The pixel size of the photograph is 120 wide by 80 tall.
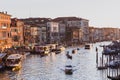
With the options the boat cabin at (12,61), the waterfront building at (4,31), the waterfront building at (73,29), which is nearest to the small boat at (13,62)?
the boat cabin at (12,61)

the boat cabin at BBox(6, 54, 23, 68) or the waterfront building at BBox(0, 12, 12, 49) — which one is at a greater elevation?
the waterfront building at BBox(0, 12, 12, 49)

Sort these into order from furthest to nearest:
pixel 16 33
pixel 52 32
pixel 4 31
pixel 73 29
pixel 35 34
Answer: pixel 73 29 → pixel 52 32 → pixel 35 34 → pixel 16 33 → pixel 4 31

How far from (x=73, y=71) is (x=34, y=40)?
4751 centimetres

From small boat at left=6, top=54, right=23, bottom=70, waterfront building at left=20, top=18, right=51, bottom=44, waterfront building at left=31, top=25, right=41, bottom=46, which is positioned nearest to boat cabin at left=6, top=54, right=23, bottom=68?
small boat at left=6, top=54, right=23, bottom=70

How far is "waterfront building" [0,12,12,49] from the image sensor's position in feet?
193

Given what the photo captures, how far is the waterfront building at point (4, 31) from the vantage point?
59.0 m

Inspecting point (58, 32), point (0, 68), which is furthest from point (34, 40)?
point (0, 68)

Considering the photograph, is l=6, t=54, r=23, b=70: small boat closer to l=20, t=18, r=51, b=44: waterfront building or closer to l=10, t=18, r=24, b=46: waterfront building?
l=10, t=18, r=24, b=46: waterfront building

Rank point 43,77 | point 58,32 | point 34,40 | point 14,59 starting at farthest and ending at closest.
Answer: point 58,32
point 34,40
point 14,59
point 43,77

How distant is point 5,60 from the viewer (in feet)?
131

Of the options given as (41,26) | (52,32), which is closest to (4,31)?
(41,26)

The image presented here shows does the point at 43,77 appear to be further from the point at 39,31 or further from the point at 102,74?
the point at 39,31

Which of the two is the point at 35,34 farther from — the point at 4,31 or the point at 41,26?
the point at 4,31

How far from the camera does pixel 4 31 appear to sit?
60.3 metres
